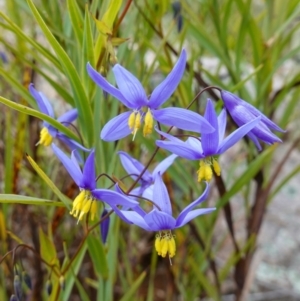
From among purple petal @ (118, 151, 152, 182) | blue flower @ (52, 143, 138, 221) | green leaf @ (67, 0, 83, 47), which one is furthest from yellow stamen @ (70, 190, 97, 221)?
green leaf @ (67, 0, 83, 47)

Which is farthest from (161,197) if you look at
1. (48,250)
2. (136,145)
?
(136,145)

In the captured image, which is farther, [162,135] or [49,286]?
[49,286]

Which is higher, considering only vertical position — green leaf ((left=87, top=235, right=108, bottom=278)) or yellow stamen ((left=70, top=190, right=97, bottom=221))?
yellow stamen ((left=70, top=190, right=97, bottom=221))

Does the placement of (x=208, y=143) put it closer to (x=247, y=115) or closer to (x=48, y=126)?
(x=247, y=115)

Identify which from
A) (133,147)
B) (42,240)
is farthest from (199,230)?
(42,240)

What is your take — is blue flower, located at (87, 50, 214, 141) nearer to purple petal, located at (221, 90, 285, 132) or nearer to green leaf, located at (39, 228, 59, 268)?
purple petal, located at (221, 90, 285, 132)

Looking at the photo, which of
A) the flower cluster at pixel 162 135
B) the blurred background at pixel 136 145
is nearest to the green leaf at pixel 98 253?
the blurred background at pixel 136 145
